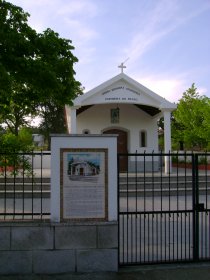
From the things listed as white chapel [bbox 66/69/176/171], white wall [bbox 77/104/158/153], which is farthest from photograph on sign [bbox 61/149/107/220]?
white wall [bbox 77/104/158/153]

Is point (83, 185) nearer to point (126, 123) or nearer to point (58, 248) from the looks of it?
point (58, 248)

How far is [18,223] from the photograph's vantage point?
5.88 metres

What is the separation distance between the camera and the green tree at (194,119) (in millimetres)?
29078

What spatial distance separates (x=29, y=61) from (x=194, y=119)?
24888 millimetres

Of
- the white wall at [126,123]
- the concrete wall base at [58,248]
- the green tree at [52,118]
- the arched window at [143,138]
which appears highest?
the green tree at [52,118]

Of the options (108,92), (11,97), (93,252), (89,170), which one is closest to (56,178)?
(89,170)

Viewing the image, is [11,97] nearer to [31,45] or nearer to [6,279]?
[31,45]

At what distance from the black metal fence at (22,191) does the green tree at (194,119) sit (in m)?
17.8

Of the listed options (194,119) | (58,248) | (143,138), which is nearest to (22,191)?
(58,248)

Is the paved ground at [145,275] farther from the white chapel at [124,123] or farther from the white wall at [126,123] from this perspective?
the white wall at [126,123]

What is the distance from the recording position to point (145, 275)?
18.7 feet

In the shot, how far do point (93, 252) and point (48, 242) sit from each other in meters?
0.73

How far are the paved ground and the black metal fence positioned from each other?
3.07 ft

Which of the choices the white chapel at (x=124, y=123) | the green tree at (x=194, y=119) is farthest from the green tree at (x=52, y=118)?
the white chapel at (x=124, y=123)
